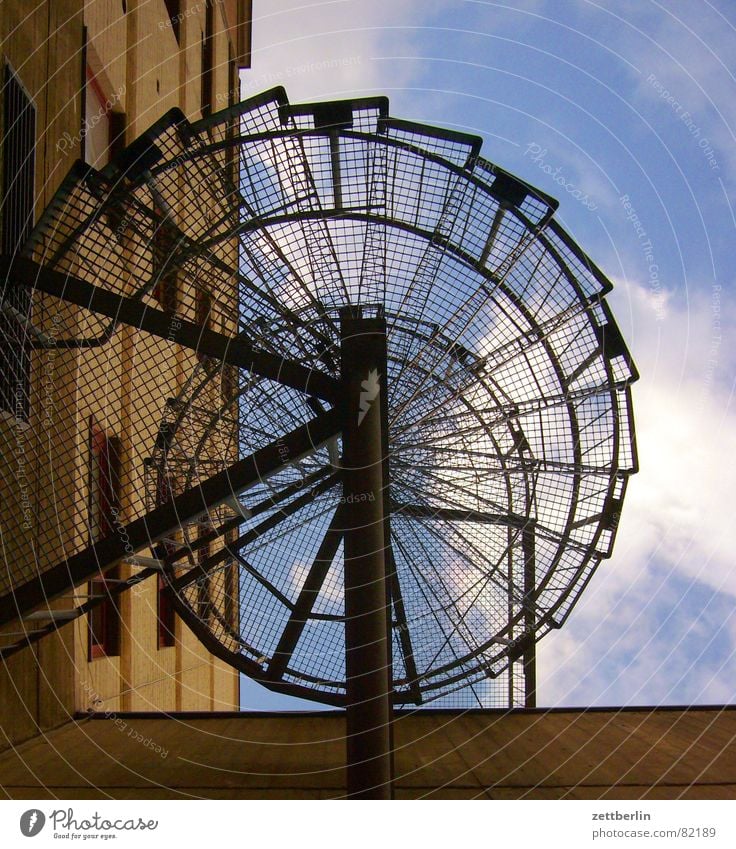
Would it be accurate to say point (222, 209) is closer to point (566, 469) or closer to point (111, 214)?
point (111, 214)

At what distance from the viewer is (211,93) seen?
15531 mm

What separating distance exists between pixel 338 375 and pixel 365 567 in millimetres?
1161

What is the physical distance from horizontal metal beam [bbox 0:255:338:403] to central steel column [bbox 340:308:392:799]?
0.18m

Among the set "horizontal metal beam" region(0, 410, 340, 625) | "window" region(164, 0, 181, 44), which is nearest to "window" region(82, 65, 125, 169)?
"window" region(164, 0, 181, 44)

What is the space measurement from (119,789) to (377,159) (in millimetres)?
3873

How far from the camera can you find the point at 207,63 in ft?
49.5

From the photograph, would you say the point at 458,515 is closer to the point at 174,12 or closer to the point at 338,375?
the point at 338,375

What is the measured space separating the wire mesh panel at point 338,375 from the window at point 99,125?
318 centimetres

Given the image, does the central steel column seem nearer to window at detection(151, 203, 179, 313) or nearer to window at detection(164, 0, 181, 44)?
window at detection(151, 203, 179, 313)

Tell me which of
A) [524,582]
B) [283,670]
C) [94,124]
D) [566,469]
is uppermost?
[94,124]

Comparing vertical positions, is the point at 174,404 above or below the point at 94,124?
below

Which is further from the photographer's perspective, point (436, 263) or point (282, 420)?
point (282, 420)

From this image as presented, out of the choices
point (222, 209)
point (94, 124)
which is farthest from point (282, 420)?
point (94, 124)

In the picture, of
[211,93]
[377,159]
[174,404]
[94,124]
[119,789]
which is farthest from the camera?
[211,93]
